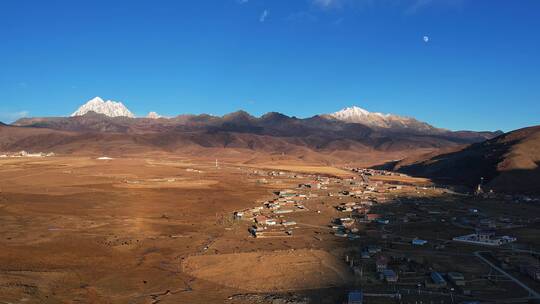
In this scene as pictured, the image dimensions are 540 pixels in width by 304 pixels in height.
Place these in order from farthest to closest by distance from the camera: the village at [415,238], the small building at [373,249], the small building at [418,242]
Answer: the small building at [418,242]
the small building at [373,249]
the village at [415,238]

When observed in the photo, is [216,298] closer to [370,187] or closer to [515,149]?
[370,187]

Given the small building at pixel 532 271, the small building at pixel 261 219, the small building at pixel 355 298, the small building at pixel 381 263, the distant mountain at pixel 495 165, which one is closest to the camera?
the small building at pixel 355 298

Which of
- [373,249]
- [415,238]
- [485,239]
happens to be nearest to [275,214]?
[415,238]

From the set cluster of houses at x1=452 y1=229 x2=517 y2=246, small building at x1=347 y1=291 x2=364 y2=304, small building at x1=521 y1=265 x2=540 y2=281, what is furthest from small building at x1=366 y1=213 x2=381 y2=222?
small building at x1=347 y1=291 x2=364 y2=304

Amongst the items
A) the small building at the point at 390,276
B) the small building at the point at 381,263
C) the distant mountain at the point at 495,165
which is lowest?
the small building at the point at 390,276

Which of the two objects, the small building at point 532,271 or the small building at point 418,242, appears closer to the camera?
the small building at point 532,271

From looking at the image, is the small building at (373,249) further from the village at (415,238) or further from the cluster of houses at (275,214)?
the cluster of houses at (275,214)

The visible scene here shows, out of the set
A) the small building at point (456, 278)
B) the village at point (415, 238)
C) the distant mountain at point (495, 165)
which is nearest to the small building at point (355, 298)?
the village at point (415, 238)
